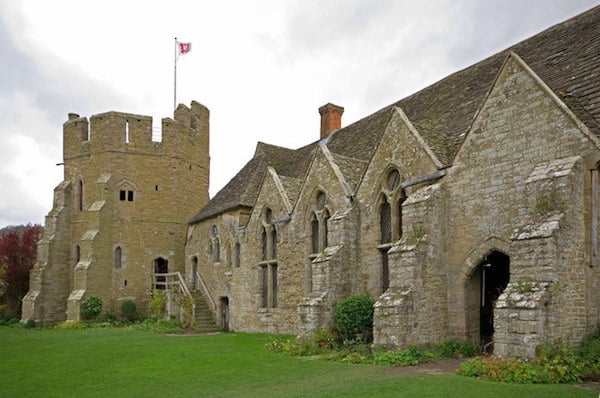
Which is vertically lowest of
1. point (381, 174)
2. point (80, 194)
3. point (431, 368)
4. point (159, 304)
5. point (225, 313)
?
point (225, 313)

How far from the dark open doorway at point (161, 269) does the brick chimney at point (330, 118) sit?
1489 centimetres

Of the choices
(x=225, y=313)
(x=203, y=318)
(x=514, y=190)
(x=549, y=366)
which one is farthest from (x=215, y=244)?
(x=549, y=366)

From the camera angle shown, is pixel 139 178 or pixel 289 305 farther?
pixel 139 178

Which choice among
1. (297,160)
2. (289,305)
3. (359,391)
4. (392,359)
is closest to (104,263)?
(297,160)

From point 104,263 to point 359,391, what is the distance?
29148 mm

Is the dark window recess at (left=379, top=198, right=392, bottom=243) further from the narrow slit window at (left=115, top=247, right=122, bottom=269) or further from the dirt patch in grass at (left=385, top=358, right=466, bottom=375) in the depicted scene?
the narrow slit window at (left=115, top=247, right=122, bottom=269)

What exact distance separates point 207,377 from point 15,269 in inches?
1374

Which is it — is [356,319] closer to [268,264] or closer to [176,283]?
[268,264]

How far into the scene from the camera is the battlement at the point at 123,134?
37.6 meters

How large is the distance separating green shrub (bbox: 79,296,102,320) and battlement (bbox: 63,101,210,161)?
10.2m

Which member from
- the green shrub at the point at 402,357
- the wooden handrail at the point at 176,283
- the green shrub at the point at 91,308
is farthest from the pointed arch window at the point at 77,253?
the green shrub at the point at 402,357

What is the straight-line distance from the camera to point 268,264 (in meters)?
24.8

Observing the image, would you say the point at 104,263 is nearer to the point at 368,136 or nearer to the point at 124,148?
the point at 124,148

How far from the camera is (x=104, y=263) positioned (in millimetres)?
35750
